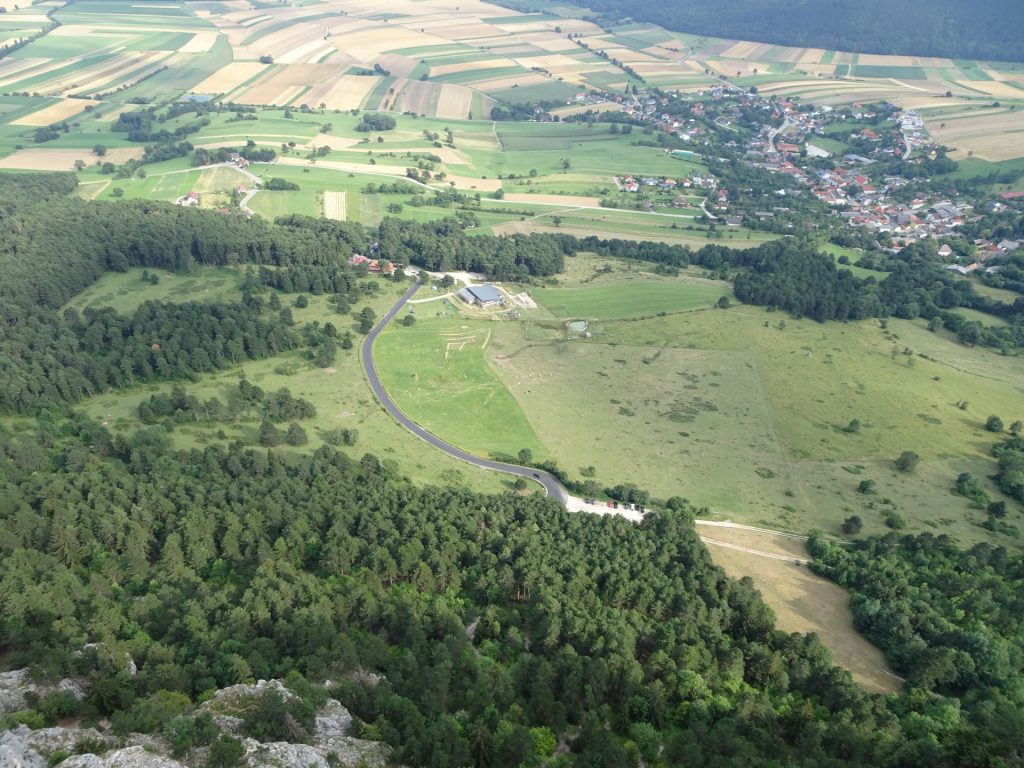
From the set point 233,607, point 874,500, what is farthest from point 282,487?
point 874,500

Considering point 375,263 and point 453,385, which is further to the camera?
point 375,263

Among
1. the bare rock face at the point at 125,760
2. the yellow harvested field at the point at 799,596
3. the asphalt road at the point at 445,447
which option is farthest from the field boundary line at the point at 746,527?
the bare rock face at the point at 125,760

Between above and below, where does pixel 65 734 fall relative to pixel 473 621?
above

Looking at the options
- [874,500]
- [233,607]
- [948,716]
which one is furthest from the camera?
[874,500]

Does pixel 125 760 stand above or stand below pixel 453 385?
above

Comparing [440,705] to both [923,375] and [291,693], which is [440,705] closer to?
[291,693]

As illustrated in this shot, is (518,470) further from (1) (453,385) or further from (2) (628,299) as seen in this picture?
(2) (628,299)

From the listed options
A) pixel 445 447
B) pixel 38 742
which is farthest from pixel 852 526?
pixel 38 742
